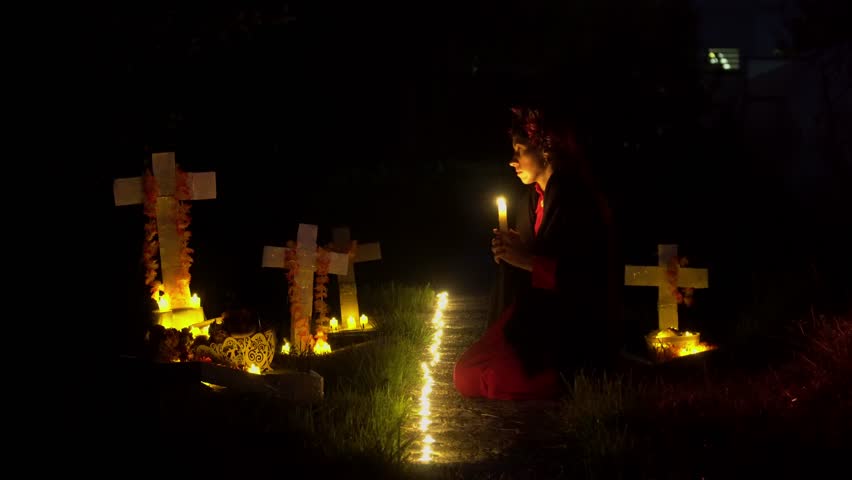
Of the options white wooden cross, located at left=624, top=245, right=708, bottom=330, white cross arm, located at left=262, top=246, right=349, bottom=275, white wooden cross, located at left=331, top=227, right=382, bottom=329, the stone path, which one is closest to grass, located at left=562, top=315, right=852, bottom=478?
the stone path

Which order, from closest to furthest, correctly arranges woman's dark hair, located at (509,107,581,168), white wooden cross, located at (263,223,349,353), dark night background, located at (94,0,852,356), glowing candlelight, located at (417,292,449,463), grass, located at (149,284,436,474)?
1. grass, located at (149,284,436,474)
2. glowing candlelight, located at (417,292,449,463)
3. woman's dark hair, located at (509,107,581,168)
4. white wooden cross, located at (263,223,349,353)
5. dark night background, located at (94,0,852,356)

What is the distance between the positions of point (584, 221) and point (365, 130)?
14963 millimetres

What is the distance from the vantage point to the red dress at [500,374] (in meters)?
6.38

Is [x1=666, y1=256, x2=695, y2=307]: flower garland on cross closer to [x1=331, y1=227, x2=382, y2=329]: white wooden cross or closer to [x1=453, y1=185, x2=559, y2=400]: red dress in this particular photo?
[x1=453, y1=185, x2=559, y2=400]: red dress

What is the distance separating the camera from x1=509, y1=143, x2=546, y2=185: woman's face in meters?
6.46

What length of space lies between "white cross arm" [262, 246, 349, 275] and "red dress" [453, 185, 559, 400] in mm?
1923

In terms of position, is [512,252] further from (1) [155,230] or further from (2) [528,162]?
(1) [155,230]

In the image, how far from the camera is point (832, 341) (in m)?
6.50

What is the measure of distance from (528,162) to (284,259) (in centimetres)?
249

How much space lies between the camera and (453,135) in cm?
2208

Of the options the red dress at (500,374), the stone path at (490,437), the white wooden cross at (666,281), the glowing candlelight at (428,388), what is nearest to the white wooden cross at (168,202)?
the glowing candlelight at (428,388)

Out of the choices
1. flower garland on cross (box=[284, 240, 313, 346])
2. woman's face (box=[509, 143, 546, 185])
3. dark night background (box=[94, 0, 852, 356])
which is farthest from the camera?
dark night background (box=[94, 0, 852, 356])

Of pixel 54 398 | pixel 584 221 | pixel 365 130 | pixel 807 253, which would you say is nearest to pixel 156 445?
pixel 54 398

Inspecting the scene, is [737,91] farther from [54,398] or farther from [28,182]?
[54,398]
